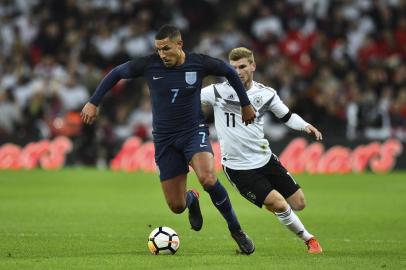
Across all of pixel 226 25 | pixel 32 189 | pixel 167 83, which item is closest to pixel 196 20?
pixel 226 25

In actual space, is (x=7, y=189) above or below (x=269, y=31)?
below

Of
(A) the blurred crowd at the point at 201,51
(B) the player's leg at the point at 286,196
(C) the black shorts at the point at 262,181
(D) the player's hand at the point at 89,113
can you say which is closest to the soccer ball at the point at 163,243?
(C) the black shorts at the point at 262,181

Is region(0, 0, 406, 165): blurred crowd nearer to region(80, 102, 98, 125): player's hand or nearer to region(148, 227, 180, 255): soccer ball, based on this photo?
region(148, 227, 180, 255): soccer ball

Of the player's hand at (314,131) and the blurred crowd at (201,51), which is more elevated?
the player's hand at (314,131)

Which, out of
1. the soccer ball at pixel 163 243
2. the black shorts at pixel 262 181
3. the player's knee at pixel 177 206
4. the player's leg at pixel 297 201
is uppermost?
the black shorts at pixel 262 181

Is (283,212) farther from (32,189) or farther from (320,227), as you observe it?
(32,189)

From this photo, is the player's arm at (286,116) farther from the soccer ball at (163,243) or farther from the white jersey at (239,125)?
the soccer ball at (163,243)

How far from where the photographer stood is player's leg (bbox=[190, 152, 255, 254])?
10062 millimetres

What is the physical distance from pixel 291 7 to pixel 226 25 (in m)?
1.96

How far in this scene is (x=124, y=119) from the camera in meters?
26.5

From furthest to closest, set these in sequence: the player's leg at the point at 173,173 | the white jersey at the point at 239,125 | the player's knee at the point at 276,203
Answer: the white jersey at the point at 239,125 < the player's leg at the point at 173,173 < the player's knee at the point at 276,203

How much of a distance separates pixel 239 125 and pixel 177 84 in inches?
36.9

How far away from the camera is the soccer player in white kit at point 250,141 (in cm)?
1061

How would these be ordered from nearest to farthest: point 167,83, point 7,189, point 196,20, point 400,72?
point 167,83 < point 7,189 < point 400,72 < point 196,20
